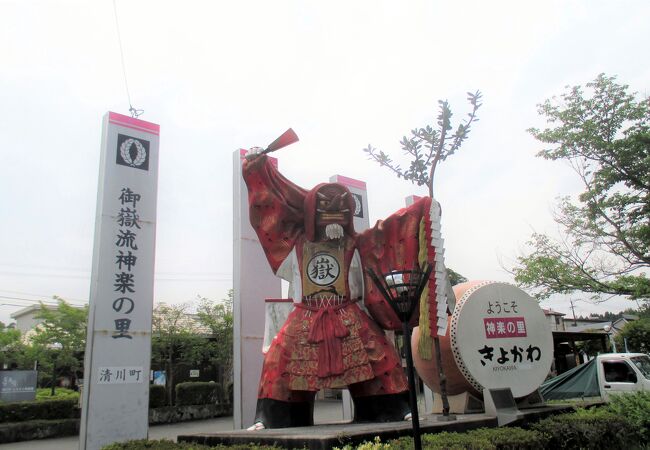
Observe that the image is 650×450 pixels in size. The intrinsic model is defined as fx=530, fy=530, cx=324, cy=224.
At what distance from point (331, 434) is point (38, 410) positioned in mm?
14810

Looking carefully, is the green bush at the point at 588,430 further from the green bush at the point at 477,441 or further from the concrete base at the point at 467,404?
the concrete base at the point at 467,404

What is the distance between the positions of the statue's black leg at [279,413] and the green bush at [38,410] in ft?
42.5

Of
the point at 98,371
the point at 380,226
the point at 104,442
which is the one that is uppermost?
the point at 380,226

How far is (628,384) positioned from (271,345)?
8.72 m

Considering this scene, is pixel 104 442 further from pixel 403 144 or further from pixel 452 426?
pixel 403 144

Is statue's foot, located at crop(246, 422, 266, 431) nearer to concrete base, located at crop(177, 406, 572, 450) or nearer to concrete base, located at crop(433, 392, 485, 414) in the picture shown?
concrete base, located at crop(177, 406, 572, 450)

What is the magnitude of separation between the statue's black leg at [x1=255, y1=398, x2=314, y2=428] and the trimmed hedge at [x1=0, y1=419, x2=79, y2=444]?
40.2ft

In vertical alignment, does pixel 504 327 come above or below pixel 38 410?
above

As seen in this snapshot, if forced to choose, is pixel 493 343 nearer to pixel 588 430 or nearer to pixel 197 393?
pixel 588 430

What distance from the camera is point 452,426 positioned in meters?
6.09

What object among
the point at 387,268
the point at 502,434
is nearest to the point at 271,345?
the point at 387,268

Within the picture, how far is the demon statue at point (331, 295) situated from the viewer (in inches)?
251

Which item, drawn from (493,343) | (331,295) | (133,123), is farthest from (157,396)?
(493,343)

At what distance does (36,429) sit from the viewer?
15.5 m
